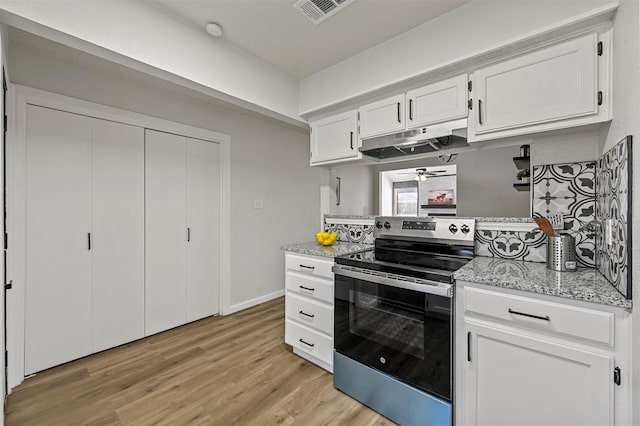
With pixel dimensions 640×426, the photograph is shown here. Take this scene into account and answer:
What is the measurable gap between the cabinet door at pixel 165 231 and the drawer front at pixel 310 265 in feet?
4.28

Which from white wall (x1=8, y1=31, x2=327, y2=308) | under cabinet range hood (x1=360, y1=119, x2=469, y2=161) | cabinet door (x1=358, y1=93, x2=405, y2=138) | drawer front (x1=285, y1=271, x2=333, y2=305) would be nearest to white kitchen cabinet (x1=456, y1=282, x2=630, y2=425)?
drawer front (x1=285, y1=271, x2=333, y2=305)

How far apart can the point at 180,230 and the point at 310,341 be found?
1.71m

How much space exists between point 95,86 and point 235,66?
3.81 feet

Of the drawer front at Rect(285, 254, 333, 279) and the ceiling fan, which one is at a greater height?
the ceiling fan

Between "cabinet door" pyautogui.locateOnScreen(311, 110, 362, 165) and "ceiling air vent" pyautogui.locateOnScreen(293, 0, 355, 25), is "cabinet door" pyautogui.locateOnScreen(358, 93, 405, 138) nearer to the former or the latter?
"cabinet door" pyautogui.locateOnScreen(311, 110, 362, 165)

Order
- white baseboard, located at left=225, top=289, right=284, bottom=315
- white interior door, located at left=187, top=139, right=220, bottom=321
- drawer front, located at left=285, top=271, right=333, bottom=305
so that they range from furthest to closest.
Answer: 1. white baseboard, located at left=225, top=289, right=284, bottom=315
2. white interior door, located at left=187, top=139, right=220, bottom=321
3. drawer front, located at left=285, top=271, right=333, bottom=305

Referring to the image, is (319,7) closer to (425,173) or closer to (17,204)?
(425,173)

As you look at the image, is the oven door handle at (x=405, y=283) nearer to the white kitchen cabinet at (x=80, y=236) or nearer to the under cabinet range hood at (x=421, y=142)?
the under cabinet range hood at (x=421, y=142)

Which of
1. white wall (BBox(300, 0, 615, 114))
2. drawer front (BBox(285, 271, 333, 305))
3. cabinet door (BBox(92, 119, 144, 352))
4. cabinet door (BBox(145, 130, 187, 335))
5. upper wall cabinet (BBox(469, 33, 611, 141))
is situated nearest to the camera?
upper wall cabinet (BBox(469, 33, 611, 141))

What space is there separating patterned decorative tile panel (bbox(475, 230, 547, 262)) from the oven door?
703 millimetres

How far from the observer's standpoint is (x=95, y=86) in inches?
90.0

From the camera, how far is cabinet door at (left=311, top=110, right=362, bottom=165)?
7.72ft

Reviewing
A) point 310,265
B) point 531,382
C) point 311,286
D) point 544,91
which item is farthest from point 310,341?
point 544,91

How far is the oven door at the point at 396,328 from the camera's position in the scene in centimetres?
140
